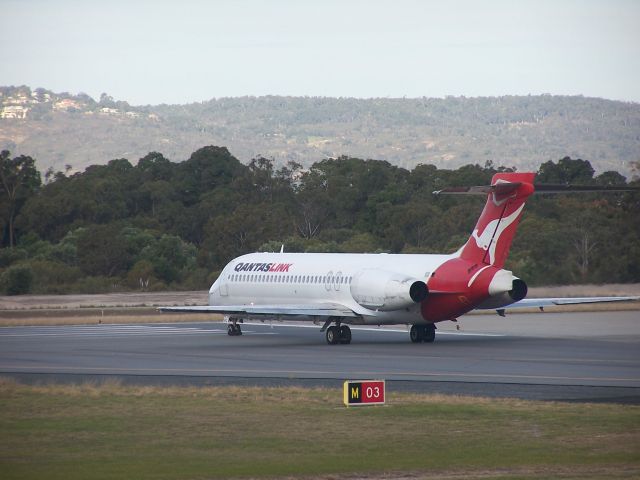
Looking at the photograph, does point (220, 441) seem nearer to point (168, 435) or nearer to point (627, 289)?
point (168, 435)

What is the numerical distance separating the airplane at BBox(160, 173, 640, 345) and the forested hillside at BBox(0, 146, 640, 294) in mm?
25235

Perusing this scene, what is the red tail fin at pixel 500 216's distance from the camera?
128 ft

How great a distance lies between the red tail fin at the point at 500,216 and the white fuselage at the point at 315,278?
1.96 meters

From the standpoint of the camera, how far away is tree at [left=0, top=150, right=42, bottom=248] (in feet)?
351

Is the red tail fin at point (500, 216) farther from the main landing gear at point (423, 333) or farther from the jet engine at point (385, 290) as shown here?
the main landing gear at point (423, 333)

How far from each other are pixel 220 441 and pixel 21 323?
40.3 m

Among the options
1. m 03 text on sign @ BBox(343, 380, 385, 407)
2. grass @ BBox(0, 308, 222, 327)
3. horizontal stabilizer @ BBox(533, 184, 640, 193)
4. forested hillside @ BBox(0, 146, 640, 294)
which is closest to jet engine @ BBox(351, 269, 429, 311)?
horizontal stabilizer @ BBox(533, 184, 640, 193)

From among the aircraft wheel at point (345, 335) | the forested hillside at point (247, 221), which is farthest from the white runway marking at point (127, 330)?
the forested hillside at point (247, 221)

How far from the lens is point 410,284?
132 ft

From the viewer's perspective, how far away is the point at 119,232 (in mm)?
92500

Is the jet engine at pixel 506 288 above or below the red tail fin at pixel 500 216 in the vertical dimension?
below

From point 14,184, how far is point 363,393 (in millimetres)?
92879

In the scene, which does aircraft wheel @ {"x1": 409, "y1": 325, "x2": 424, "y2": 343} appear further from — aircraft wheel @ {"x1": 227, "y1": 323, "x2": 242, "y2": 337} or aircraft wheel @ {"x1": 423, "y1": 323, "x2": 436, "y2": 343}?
aircraft wheel @ {"x1": 227, "y1": 323, "x2": 242, "y2": 337}

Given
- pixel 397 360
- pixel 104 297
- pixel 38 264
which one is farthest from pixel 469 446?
pixel 38 264
